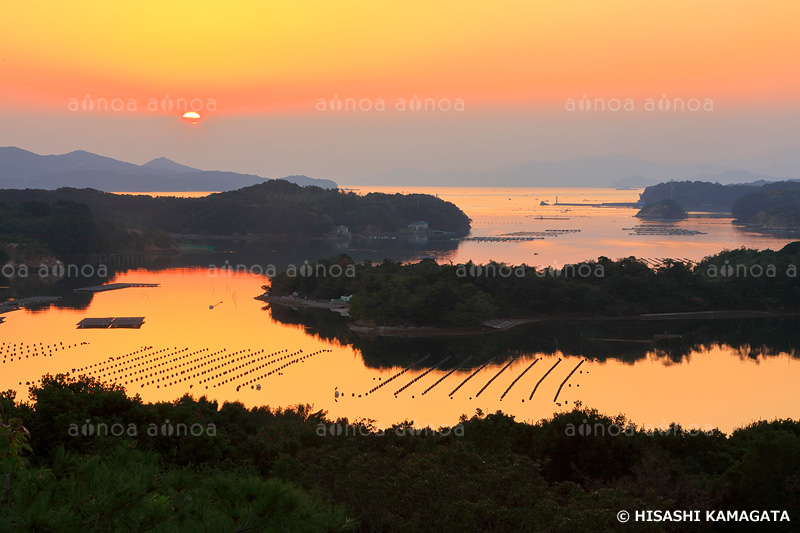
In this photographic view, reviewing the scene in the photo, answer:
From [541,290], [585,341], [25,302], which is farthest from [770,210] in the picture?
[25,302]

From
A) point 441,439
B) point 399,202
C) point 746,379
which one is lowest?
point 746,379

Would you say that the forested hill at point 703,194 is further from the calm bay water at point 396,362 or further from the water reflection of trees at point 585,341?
the calm bay water at point 396,362

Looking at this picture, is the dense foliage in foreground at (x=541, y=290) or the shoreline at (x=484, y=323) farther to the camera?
the dense foliage in foreground at (x=541, y=290)

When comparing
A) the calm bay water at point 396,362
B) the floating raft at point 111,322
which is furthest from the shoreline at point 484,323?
the floating raft at point 111,322

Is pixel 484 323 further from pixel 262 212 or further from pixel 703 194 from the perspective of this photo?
pixel 703 194

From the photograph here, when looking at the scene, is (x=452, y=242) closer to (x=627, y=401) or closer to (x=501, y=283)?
(x=501, y=283)

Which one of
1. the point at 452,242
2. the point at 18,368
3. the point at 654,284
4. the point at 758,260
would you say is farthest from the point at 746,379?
the point at 452,242

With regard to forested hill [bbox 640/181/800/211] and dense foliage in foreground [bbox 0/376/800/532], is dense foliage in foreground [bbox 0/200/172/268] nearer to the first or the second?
dense foliage in foreground [bbox 0/376/800/532]

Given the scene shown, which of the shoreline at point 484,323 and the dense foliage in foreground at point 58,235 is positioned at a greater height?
the dense foliage in foreground at point 58,235
